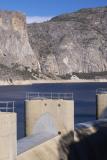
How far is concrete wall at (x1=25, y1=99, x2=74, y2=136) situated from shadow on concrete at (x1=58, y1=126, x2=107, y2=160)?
0.58 m

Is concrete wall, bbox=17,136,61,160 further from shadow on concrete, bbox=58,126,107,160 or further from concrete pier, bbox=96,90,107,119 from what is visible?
concrete pier, bbox=96,90,107,119

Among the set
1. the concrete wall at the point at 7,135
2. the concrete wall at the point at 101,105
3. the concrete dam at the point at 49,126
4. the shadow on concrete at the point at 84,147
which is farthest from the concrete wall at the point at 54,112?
the concrete wall at the point at 101,105

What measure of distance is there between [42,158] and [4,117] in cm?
712

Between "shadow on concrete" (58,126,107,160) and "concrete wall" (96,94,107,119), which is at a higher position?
"concrete wall" (96,94,107,119)

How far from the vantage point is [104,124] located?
34.0 meters

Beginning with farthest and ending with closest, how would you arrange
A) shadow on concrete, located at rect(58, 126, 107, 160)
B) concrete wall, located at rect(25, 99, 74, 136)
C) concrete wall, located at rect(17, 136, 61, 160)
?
1. concrete wall, located at rect(25, 99, 74, 136)
2. shadow on concrete, located at rect(58, 126, 107, 160)
3. concrete wall, located at rect(17, 136, 61, 160)

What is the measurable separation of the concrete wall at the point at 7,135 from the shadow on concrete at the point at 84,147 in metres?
8.48

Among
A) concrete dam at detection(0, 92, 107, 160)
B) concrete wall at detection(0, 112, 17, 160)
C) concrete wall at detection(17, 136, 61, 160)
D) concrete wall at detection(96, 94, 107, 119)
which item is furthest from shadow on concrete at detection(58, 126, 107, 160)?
concrete wall at detection(0, 112, 17, 160)

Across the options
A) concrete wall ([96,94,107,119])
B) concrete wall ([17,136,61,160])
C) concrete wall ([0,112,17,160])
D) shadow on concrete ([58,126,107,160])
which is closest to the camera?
concrete wall ([0,112,17,160])

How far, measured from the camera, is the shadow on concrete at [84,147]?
2716cm

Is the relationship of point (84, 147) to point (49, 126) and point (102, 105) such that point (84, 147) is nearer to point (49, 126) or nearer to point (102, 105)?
point (49, 126)

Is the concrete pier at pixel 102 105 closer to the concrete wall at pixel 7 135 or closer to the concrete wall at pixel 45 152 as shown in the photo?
the concrete wall at pixel 45 152

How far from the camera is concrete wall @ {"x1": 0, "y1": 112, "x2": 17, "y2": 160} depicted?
1755cm

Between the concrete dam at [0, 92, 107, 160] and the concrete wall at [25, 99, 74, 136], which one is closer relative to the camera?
the concrete dam at [0, 92, 107, 160]
